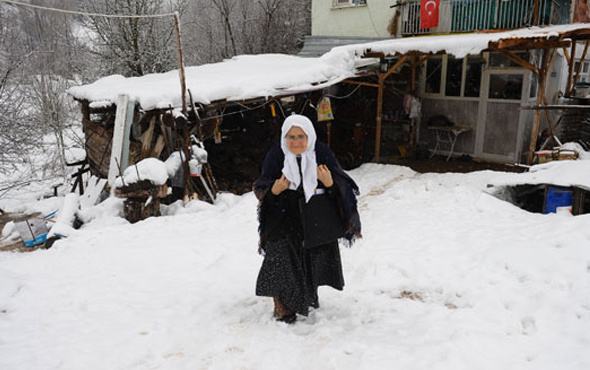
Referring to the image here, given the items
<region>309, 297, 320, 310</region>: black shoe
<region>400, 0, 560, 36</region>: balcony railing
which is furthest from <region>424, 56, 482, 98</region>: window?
<region>309, 297, 320, 310</region>: black shoe

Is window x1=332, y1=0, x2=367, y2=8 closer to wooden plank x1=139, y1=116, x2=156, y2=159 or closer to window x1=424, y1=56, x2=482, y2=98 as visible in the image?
window x1=424, y1=56, x2=482, y2=98

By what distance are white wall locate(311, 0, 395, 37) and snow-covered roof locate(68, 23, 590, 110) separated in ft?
9.33

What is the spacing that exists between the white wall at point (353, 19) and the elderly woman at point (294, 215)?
37.0 feet

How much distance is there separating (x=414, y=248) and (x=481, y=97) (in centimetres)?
773

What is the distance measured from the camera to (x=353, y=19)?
14000mm

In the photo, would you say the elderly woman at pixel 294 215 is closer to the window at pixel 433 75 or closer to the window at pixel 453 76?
the window at pixel 453 76

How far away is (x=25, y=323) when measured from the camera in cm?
347

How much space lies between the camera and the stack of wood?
7422mm

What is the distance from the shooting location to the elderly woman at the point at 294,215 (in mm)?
3322

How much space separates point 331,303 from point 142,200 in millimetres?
4856

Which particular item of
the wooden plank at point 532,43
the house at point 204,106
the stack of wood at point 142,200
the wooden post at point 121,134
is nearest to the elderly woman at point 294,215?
the stack of wood at point 142,200

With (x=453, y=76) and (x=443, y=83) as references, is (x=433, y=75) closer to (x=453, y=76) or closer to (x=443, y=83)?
(x=443, y=83)

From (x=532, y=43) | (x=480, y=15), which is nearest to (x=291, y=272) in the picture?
(x=532, y=43)

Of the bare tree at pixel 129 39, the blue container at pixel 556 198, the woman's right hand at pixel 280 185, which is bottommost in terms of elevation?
the blue container at pixel 556 198
